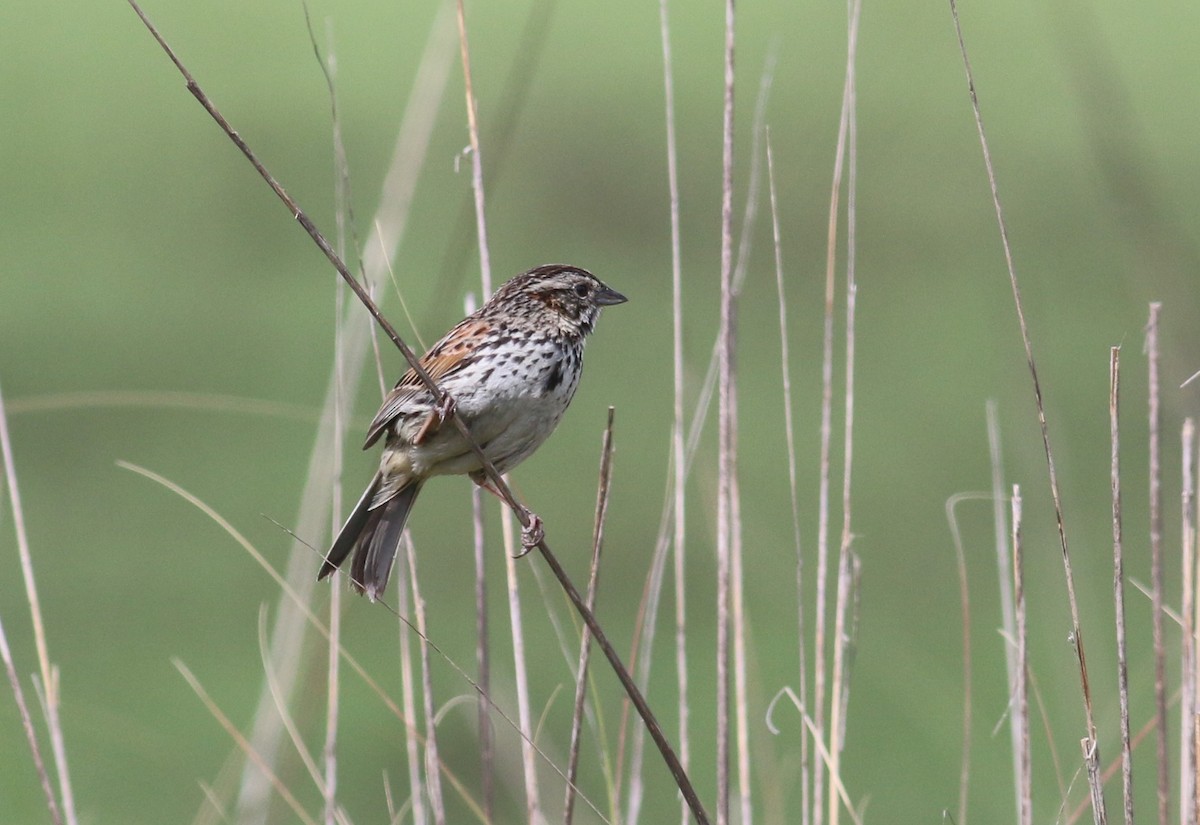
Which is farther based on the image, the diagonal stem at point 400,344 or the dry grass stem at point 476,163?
the dry grass stem at point 476,163

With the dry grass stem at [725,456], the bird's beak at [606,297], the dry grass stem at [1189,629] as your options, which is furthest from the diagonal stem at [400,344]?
the bird's beak at [606,297]

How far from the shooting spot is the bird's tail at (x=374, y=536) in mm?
1745

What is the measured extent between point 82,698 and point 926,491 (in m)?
2.37

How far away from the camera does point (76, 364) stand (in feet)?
15.5

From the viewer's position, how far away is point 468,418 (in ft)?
5.77

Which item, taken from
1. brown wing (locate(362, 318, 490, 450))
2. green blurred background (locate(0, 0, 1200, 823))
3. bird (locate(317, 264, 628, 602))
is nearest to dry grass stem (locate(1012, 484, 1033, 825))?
bird (locate(317, 264, 628, 602))

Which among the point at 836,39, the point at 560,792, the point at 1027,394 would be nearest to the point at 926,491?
the point at 1027,394

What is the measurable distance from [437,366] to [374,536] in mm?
228

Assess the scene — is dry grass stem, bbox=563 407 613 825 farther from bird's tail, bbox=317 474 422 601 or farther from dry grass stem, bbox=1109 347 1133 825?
dry grass stem, bbox=1109 347 1133 825

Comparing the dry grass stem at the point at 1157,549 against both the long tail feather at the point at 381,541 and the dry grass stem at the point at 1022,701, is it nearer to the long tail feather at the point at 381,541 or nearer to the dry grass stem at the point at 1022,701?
the dry grass stem at the point at 1022,701

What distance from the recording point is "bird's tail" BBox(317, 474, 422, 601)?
68.7 inches

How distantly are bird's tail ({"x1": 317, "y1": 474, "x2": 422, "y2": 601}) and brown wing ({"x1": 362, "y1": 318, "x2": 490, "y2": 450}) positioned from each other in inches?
2.6

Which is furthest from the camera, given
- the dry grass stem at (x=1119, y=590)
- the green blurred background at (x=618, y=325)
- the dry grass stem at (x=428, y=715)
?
the green blurred background at (x=618, y=325)

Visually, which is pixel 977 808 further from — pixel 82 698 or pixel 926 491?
pixel 82 698
